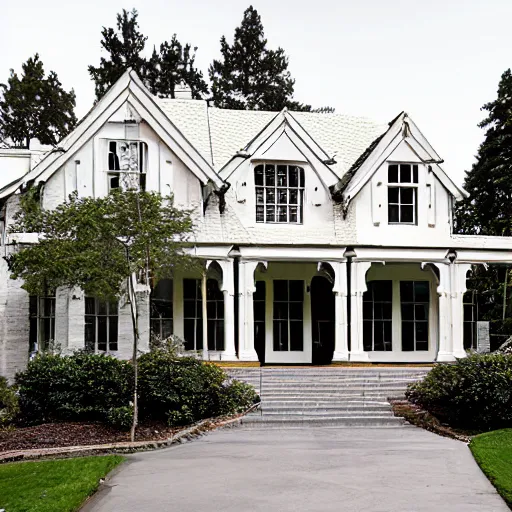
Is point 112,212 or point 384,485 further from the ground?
point 112,212

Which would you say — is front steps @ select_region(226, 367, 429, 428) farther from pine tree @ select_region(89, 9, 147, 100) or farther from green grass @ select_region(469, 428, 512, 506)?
pine tree @ select_region(89, 9, 147, 100)

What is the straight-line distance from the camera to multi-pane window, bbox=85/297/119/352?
23.4 m

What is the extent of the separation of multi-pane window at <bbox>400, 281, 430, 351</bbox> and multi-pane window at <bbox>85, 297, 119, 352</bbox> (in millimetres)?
9442

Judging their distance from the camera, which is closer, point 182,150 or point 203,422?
point 203,422

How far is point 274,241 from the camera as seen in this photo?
2500 cm

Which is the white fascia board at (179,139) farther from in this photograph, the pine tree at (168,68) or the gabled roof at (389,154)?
the pine tree at (168,68)

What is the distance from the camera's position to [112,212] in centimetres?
1992

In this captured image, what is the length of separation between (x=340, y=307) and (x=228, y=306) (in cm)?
325

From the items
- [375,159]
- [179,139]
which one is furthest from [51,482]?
[375,159]

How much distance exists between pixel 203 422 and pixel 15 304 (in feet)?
26.2

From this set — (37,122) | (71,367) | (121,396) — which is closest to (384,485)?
(121,396)

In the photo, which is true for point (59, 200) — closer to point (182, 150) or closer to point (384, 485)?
point (182, 150)

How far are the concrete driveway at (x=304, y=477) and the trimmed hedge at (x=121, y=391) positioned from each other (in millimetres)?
1900

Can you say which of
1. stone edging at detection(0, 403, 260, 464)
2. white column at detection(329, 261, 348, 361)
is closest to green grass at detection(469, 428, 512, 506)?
stone edging at detection(0, 403, 260, 464)
